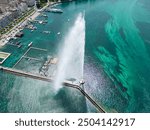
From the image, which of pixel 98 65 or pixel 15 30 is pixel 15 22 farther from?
pixel 98 65

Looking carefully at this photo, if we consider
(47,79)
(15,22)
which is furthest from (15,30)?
(47,79)

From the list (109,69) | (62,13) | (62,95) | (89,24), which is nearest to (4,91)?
(62,95)

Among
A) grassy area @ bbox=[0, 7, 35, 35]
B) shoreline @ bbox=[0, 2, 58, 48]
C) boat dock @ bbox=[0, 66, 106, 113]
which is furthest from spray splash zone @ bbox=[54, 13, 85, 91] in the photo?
grassy area @ bbox=[0, 7, 35, 35]

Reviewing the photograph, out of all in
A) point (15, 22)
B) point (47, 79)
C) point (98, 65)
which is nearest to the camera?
point (47, 79)

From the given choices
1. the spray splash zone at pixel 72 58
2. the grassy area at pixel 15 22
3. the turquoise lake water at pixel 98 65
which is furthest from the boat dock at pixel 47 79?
the grassy area at pixel 15 22

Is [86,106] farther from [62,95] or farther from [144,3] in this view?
[144,3]

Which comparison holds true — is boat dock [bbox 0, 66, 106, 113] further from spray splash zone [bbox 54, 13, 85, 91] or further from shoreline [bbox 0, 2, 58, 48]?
shoreline [bbox 0, 2, 58, 48]
